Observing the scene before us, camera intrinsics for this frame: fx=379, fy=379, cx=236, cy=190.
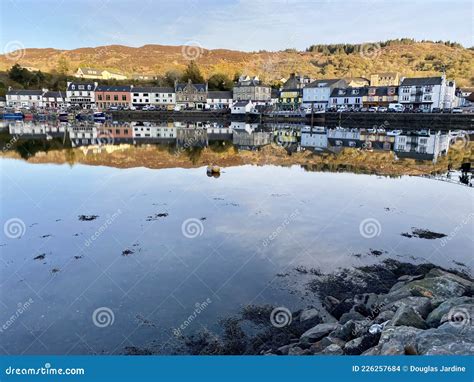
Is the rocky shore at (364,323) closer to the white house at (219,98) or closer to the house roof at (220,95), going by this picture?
the white house at (219,98)

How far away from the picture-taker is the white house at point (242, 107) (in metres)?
77.5

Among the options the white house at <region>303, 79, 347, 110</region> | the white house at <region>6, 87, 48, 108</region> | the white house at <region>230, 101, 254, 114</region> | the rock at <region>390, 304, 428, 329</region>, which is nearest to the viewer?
the rock at <region>390, 304, 428, 329</region>

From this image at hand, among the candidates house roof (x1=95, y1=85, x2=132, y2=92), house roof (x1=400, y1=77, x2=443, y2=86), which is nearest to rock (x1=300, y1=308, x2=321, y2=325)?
house roof (x1=400, y1=77, x2=443, y2=86)

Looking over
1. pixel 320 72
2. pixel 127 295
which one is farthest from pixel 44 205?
pixel 320 72

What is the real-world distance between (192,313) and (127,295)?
1744mm

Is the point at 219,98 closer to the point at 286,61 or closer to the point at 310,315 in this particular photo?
the point at 310,315

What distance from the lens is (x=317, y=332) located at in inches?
273

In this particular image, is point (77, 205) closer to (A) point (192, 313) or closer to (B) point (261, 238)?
(B) point (261, 238)

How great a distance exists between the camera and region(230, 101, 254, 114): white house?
254 feet

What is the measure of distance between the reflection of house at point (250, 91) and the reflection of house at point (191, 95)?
751cm

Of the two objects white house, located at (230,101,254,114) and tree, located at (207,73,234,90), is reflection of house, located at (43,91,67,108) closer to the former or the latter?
tree, located at (207,73,234,90)

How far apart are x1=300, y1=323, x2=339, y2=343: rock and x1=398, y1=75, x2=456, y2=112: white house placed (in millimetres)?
66362

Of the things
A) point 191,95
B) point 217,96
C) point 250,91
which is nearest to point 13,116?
point 191,95

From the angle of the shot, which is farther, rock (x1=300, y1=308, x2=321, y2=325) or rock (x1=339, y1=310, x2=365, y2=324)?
rock (x1=300, y1=308, x2=321, y2=325)
